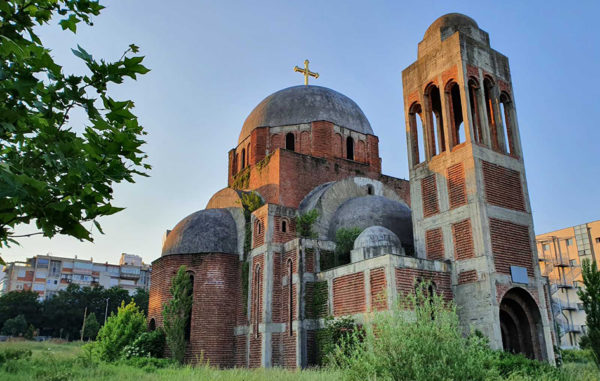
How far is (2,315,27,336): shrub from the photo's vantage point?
45.0 meters

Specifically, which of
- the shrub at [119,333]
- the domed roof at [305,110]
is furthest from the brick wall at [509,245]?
the shrub at [119,333]

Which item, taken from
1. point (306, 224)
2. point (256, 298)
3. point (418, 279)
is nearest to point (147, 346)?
point (256, 298)

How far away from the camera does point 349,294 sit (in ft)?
49.6

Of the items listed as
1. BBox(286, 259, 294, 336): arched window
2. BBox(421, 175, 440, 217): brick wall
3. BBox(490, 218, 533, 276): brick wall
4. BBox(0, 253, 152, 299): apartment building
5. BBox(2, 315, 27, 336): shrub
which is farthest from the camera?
BBox(0, 253, 152, 299): apartment building

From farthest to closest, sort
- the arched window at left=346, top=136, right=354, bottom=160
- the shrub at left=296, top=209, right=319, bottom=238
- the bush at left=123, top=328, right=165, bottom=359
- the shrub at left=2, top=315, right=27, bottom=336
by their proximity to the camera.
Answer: the shrub at left=2, top=315, right=27, bottom=336 → the arched window at left=346, top=136, right=354, bottom=160 → the shrub at left=296, top=209, right=319, bottom=238 → the bush at left=123, top=328, right=165, bottom=359

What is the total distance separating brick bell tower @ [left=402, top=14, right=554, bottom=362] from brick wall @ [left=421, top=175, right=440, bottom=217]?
0.03 metres

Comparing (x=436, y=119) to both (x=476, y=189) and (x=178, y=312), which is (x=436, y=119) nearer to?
(x=476, y=189)

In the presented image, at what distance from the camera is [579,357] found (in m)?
20.5

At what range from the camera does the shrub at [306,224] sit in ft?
59.8

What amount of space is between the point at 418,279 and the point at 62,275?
6663cm

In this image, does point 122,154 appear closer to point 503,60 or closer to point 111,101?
point 111,101

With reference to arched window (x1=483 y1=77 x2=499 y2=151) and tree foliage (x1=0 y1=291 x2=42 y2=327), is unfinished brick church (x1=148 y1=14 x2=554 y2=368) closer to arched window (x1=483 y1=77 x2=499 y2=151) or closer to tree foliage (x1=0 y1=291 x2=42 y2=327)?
arched window (x1=483 y1=77 x2=499 y2=151)

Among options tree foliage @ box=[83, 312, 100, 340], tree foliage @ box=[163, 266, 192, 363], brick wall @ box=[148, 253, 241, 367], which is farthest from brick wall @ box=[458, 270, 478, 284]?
tree foliage @ box=[83, 312, 100, 340]

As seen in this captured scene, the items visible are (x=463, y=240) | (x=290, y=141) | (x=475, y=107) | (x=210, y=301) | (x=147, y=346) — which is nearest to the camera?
(x=463, y=240)
